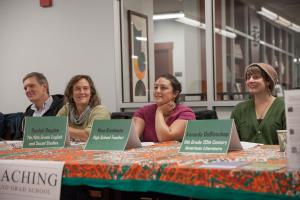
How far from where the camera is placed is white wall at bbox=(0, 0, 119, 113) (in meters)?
4.50

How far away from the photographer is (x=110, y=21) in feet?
14.7

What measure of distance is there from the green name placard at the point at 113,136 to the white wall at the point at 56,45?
2.21 metres

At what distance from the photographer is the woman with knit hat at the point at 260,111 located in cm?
258

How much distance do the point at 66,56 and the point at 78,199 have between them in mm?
2813

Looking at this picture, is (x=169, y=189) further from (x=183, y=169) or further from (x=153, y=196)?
(x=153, y=196)

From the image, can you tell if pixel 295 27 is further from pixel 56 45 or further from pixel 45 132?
pixel 45 132

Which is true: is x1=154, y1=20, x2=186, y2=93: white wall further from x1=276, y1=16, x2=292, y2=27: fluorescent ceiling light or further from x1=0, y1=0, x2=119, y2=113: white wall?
x1=276, y1=16, x2=292, y2=27: fluorescent ceiling light

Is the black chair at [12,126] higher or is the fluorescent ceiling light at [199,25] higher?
the fluorescent ceiling light at [199,25]

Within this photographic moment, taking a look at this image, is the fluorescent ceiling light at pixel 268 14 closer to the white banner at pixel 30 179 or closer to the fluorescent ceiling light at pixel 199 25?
the fluorescent ceiling light at pixel 199 25

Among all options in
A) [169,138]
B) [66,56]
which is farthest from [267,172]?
[66,56]

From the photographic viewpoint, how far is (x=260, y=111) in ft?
8.92

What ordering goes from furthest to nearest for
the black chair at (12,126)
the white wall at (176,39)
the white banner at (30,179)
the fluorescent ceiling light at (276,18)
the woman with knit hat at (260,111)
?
1. the white wall at (176,39)
2. the fluorescent ceiling light at (276,18)
3. the black chair at (12,126)
4. the woman with knit hat at (260,111)
5. the white banner at (30,179)

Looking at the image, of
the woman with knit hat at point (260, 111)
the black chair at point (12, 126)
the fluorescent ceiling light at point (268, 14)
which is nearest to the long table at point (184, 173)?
the woman with knit hat at point (260, 111)

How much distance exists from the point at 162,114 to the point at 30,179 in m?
1.26
